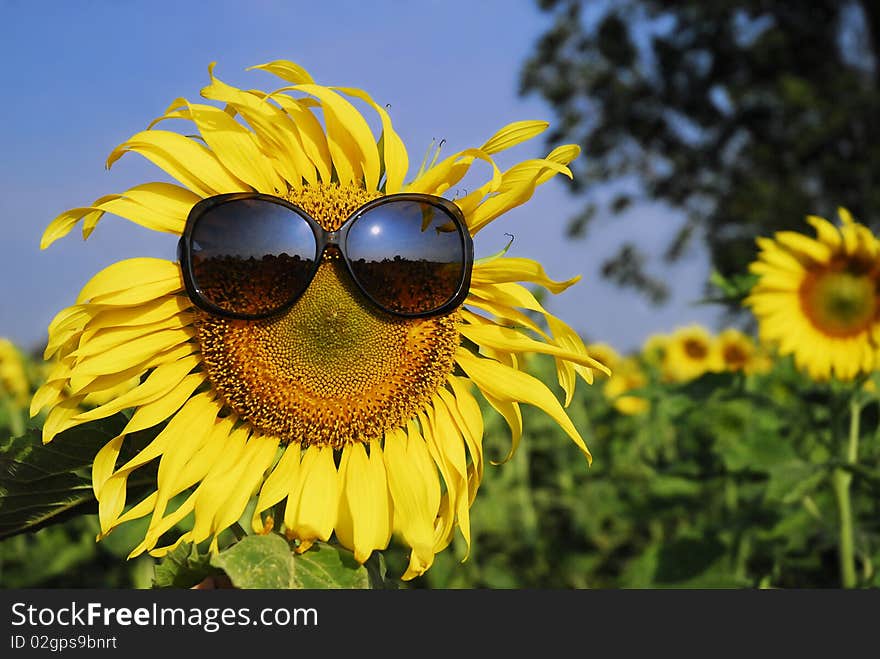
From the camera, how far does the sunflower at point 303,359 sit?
3.74 ft

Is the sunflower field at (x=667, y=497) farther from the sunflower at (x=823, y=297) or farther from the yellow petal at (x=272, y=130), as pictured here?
the yellow petal at (x=272, y=130)

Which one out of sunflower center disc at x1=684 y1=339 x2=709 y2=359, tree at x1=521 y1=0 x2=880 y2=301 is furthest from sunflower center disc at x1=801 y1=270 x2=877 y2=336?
tree at x1=521 y1=0 x2=880 y2=301

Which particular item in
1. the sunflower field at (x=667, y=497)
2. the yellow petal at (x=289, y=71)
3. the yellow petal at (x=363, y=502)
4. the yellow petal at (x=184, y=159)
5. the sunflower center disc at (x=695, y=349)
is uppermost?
the yellow petal at (x=289, y=71)

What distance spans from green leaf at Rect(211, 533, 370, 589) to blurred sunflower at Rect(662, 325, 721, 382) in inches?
200

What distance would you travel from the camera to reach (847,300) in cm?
304

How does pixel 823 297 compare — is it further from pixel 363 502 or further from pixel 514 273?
pixel 363 502

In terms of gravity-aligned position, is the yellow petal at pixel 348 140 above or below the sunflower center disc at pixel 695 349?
above

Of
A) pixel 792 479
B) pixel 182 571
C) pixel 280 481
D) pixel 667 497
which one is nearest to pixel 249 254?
pixel 280 481

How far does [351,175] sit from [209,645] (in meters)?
0.59

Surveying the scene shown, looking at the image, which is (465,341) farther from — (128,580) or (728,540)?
(128,580)

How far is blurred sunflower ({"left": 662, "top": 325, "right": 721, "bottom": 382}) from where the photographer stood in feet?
19.8

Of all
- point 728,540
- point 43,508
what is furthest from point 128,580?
point 43,508

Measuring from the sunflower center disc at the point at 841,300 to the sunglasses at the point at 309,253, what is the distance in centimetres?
227

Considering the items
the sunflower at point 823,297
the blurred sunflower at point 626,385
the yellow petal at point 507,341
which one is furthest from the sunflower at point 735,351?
the yellow petal at point 507,341
